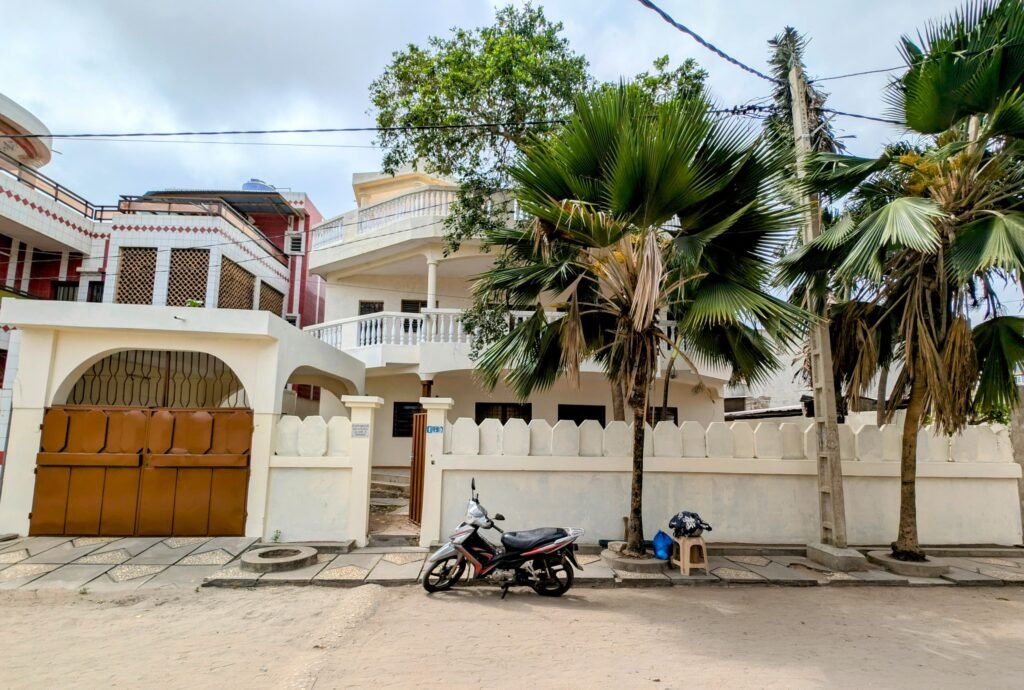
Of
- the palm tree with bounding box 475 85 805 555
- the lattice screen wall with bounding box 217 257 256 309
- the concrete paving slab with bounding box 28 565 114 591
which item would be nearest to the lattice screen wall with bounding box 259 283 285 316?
the lattice screen wall with bounding box 217 257 256 309

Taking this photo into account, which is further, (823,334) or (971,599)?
(823,334)

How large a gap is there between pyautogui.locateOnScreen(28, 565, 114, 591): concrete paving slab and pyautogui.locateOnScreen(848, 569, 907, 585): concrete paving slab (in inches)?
337

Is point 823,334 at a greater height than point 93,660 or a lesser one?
greater

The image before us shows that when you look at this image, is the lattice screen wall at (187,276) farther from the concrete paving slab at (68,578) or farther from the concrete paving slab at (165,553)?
the concrete paving slab at (68,578)

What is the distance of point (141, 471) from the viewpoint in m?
7.20

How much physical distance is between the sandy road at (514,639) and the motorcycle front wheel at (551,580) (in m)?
0.19

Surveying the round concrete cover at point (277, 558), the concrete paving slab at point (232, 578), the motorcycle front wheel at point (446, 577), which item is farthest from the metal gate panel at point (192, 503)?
the motorcycle front wheel at point (446, 577)

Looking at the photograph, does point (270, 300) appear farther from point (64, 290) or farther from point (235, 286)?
point (64, 290)

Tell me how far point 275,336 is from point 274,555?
2.90 m

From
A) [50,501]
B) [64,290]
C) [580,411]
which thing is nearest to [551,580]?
[50,501]

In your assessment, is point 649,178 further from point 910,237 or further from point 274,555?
point 274,555

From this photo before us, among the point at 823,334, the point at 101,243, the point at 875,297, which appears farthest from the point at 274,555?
the point at 101,243

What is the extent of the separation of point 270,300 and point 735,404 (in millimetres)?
18364

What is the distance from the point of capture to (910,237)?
17.2 feet
